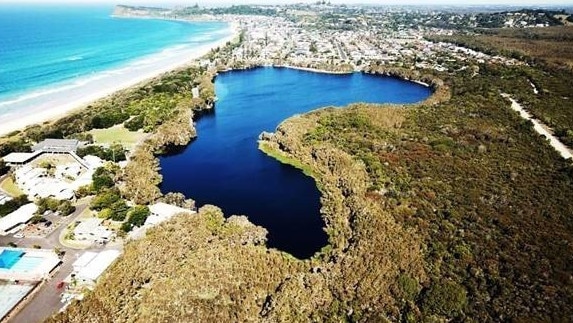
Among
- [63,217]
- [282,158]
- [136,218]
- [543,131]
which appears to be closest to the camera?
[136,218]

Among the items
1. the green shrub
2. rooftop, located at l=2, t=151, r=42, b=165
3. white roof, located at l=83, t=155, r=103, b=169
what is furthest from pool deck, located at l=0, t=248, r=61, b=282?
the green shrub

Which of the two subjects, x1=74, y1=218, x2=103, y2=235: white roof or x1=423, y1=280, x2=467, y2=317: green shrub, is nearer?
x1=423, y1=280, x2=467, y2=317: green shrub

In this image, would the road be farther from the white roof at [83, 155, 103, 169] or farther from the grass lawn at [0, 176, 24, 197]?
the white roof at [83, 155, 103, 169]

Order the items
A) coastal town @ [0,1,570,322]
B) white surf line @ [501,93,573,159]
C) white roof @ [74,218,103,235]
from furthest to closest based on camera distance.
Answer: white surf line @ [501,93,573,159]
white roof @ [74,218,103,235]
coastal town @ [0,1,570,322]

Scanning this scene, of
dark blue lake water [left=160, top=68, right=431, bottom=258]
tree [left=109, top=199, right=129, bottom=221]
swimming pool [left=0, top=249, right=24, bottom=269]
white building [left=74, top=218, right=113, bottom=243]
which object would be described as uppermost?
tree [left=109, top=199, right=129, bottom=221]

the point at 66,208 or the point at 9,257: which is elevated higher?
the point at 66,208

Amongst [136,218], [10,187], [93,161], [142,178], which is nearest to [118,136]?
[93,161]

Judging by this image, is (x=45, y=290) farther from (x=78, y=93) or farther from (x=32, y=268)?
(x=78, y=93)
